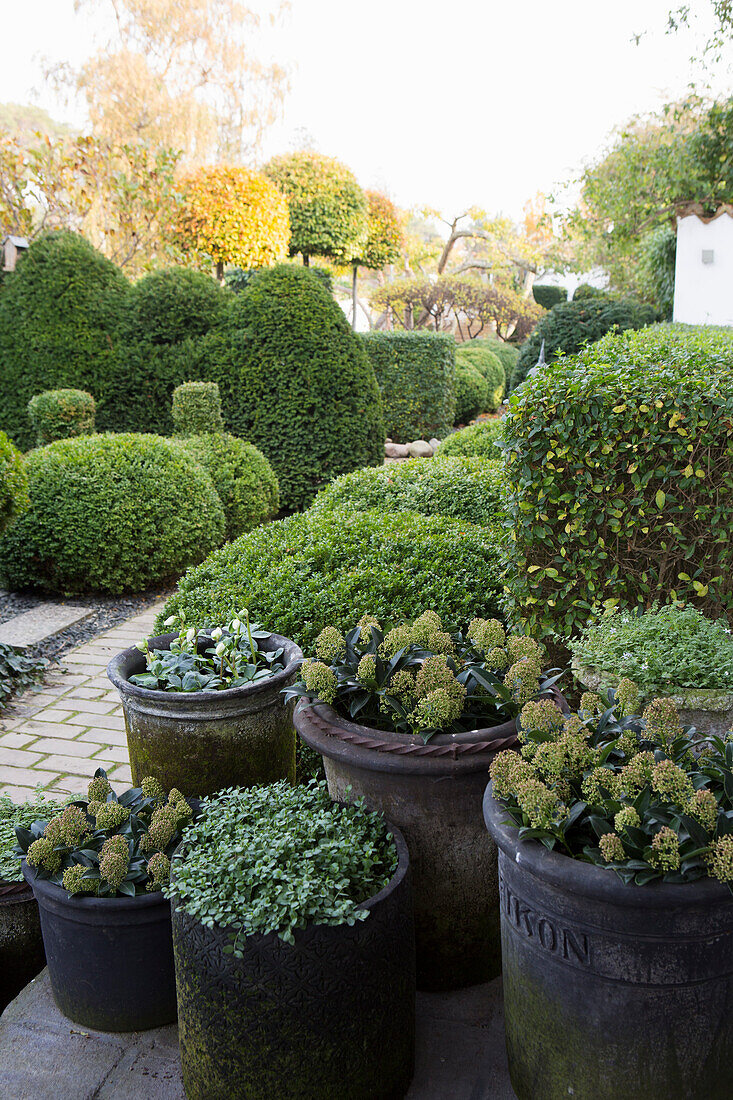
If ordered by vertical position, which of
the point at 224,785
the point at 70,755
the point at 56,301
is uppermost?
the point at 56,301

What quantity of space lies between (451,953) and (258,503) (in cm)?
641


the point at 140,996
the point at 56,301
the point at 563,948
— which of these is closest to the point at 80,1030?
the point at 140,996

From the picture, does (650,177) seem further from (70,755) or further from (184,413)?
(70,755)

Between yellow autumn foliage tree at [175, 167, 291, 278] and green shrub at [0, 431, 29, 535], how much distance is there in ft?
31.6

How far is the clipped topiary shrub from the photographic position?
59.0ft

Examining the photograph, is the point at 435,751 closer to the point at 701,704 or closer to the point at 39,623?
the point at 701,704

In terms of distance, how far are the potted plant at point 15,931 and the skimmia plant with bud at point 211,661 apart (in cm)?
64

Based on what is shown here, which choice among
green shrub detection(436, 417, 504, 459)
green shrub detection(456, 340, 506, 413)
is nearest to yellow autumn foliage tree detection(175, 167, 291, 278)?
green shrub detection(456, 340, 506, 413)

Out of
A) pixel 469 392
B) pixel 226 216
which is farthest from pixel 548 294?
pixel 226 216

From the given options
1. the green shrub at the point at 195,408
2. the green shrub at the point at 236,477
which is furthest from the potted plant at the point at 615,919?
the green shrub at the point at 195,408

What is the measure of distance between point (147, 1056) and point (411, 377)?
43.7ft

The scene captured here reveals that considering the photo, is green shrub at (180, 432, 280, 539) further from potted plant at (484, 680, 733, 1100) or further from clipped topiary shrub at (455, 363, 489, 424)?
clipped topiary shrub at (455, 363, 489, 424)

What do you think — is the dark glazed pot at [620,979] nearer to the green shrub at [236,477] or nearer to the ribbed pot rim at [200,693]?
the ribbed pot rim at [200,693]

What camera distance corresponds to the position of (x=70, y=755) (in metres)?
4.11
